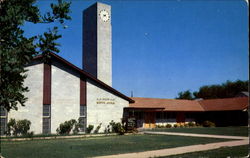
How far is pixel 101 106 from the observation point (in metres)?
27.4

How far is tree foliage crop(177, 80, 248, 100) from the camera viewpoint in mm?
76438

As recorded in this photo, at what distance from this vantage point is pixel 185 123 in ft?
137

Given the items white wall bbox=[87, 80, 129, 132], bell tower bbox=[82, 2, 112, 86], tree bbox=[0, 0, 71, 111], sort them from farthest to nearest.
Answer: bell tower bbox=[82, 2, 112, 86]
white wall bbox=[87, 80, 129, 132]
tree bbox=[0, 0, 71, 111]

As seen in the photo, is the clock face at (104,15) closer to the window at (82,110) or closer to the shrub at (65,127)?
the window at (82,110)

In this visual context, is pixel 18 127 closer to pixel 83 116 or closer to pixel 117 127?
pixel 83 116

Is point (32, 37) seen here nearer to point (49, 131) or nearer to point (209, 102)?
point (49, 131)

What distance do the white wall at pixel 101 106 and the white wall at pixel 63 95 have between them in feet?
4.02

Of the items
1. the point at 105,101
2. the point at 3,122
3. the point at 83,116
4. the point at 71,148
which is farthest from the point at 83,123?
the point at 71,148

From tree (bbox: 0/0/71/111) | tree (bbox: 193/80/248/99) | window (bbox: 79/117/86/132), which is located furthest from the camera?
tree (bbox: 193/80/248/99)

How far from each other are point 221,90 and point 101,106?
58.8m

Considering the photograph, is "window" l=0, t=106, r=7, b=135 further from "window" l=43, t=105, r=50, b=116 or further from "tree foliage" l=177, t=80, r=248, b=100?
"tree foliage" l=177, t=80, r=248, b=100

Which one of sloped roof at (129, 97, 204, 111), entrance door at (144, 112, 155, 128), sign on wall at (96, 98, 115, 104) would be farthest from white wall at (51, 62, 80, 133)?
entrance door at (144, 112, 155, 128)

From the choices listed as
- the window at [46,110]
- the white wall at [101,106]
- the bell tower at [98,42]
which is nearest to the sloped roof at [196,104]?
the bell tower at [98,42]

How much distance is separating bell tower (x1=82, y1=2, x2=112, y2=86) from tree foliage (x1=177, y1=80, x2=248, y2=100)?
50.1 m
